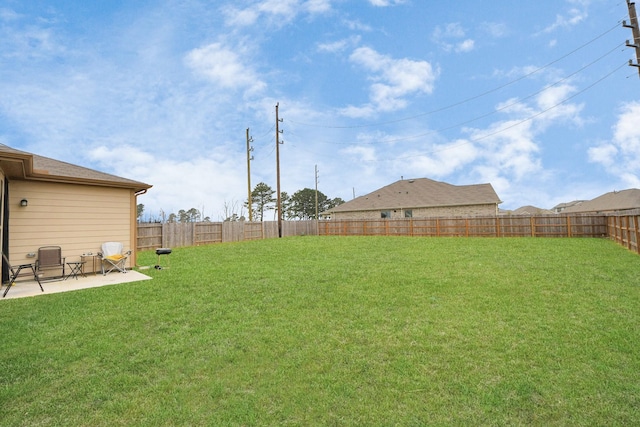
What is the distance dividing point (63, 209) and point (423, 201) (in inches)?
888

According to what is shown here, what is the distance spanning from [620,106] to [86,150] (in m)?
23.3

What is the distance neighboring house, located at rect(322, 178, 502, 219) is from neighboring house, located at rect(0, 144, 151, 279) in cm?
2010

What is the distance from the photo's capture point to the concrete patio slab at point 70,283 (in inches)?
234

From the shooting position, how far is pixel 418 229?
19984 mm

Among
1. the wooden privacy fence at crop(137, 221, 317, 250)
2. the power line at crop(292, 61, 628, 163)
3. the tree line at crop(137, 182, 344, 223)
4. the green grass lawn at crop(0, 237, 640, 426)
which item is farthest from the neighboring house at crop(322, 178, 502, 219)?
the green grass lawn at crop(0, 237, 640, 426)

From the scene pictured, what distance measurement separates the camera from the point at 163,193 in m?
24.5

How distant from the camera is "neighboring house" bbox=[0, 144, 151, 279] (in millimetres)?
6812

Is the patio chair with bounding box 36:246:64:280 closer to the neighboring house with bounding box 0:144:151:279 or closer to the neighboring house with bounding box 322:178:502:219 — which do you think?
the neighboring house with bounding box 0:144:151:279

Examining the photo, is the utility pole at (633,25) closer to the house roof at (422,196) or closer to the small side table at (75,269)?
the house roof at (422,196)

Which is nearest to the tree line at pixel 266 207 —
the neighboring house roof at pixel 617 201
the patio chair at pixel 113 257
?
the patio chair at pixel 113 257

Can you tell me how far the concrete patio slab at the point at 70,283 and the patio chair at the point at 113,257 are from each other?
0.69 ft

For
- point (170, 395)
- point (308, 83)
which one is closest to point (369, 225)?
point (308, 83)

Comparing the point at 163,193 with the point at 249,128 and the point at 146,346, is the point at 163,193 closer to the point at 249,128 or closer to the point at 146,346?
the point at 249,128

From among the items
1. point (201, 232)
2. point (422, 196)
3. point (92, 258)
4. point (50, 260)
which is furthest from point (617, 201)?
point (50, 260)
